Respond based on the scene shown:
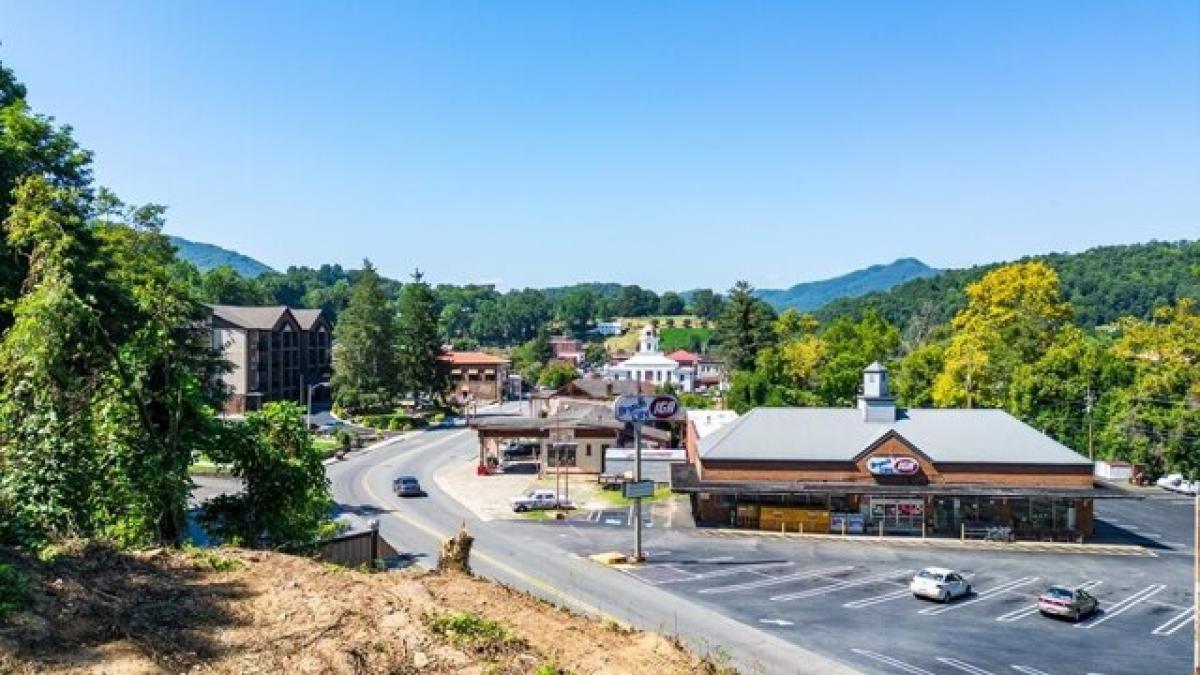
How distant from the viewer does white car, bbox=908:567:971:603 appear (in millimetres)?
31997

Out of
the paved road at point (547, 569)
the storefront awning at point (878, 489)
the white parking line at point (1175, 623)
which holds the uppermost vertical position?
the storefront awning at point (878, 489)

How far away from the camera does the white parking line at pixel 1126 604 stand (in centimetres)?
3031

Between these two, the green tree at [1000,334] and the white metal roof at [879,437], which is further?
the green tree at [1000,334]

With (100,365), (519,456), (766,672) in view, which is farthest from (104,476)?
(519,456)

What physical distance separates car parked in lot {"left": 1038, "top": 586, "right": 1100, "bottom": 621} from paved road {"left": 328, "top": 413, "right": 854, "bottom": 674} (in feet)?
35.2

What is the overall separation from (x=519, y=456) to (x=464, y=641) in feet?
187

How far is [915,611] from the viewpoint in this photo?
101 feet

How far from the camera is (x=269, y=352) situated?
93625 mm

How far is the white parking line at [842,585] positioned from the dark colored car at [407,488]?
27663 millimetres

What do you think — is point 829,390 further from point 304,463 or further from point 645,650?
point 645,650

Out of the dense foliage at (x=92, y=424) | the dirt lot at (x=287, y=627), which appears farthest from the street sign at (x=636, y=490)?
the dirt lot at (x=287, y=627)

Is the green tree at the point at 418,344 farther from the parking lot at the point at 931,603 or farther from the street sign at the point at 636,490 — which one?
the street sign at the point at 636,490

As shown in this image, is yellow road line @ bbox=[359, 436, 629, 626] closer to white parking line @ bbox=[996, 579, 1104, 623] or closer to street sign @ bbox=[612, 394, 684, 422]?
street sign @ bbox=[612, 394, 684, 422]

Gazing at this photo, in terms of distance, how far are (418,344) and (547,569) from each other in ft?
201
